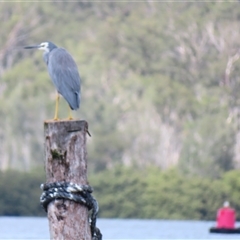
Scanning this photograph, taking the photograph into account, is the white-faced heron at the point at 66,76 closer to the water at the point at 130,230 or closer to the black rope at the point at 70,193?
the black rope at the point at 70,193

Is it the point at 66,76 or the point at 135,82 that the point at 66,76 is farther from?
the point at 135,82

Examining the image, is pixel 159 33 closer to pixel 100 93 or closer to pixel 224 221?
pixel 100 93

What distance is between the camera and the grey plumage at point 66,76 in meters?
7.41

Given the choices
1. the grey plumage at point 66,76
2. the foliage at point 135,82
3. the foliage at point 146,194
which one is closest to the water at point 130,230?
the foliage at point 146,194

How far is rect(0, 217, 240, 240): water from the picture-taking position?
17953 mm

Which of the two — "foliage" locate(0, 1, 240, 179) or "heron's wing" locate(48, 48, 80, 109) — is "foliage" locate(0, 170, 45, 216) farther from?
"heron's wing" locate(48, 48, 80, 109)

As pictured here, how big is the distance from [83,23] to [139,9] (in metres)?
2.59

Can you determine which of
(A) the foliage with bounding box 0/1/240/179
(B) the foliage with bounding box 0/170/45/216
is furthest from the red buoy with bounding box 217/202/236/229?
(A) the foliage with bounding box 0/1/240/179

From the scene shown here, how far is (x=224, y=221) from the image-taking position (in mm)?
18891

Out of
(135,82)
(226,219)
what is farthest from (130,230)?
(135,82)

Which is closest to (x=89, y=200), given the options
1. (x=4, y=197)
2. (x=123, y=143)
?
(x=4, y=197)

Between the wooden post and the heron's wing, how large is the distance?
6.61 ft

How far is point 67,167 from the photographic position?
5.36 meters

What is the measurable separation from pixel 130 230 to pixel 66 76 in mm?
13643
